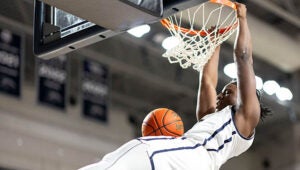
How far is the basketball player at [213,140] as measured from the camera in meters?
4.23

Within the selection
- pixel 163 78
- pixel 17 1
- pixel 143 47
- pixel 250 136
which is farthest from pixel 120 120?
pixel 250 136

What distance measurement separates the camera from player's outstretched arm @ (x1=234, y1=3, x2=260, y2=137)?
4535mm

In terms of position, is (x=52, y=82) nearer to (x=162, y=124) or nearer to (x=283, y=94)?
(x=283, y=94)

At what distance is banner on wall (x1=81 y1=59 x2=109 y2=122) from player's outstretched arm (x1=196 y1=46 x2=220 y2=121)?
16.2ft

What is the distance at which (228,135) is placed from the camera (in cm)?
458

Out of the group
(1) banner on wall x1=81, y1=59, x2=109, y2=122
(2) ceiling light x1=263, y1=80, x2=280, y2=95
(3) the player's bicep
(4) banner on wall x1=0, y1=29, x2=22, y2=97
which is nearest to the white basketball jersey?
(3) the player's bicep

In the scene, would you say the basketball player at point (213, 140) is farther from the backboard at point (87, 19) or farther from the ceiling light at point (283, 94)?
the ceiling light at point (283, 94)

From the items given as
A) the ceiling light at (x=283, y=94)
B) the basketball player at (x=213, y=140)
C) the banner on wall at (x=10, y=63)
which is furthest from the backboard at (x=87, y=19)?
the ceiling light at (x=283, y=94)

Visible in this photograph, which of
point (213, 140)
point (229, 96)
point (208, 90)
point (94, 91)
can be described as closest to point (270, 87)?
point (94, 91)

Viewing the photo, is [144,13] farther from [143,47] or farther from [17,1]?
[143,47]

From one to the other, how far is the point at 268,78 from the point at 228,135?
27.2 feet

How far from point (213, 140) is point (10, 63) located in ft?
17.6

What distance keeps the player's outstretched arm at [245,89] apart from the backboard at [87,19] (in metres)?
0.81

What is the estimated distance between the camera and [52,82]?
9.76 m
